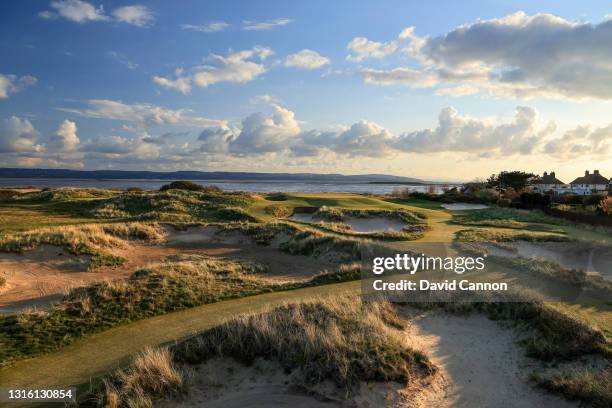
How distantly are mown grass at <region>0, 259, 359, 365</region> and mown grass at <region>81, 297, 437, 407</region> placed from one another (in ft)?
9.97

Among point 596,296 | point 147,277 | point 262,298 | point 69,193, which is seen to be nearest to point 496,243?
point 596,296

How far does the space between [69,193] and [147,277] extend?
105 ft

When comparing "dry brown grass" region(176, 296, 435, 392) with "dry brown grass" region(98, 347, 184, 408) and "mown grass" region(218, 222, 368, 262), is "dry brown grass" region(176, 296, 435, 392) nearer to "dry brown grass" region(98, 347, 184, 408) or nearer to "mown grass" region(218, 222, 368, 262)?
"dry brown grass" region(98, 347, 184, 408)

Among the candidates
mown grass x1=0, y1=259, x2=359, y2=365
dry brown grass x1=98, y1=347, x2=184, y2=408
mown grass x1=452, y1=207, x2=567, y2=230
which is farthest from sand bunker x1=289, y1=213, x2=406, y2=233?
dry brown grass x1=98, y1=347, x2=184, y2=408

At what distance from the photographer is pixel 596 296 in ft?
38.9

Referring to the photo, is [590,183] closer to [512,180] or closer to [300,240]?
[512,180]

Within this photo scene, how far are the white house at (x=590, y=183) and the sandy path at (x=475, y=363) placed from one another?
9245 centimetres

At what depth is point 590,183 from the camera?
93625 mm

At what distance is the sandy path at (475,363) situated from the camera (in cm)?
709

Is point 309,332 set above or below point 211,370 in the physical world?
above

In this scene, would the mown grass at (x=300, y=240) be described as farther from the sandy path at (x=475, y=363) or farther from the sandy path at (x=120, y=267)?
the sandy path at (x=475, y=363)

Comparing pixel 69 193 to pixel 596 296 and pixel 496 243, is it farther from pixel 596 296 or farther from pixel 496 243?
pixel 596 296

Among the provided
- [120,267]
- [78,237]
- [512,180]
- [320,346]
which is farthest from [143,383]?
[512,180]

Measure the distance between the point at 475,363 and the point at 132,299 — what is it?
8984 mm
